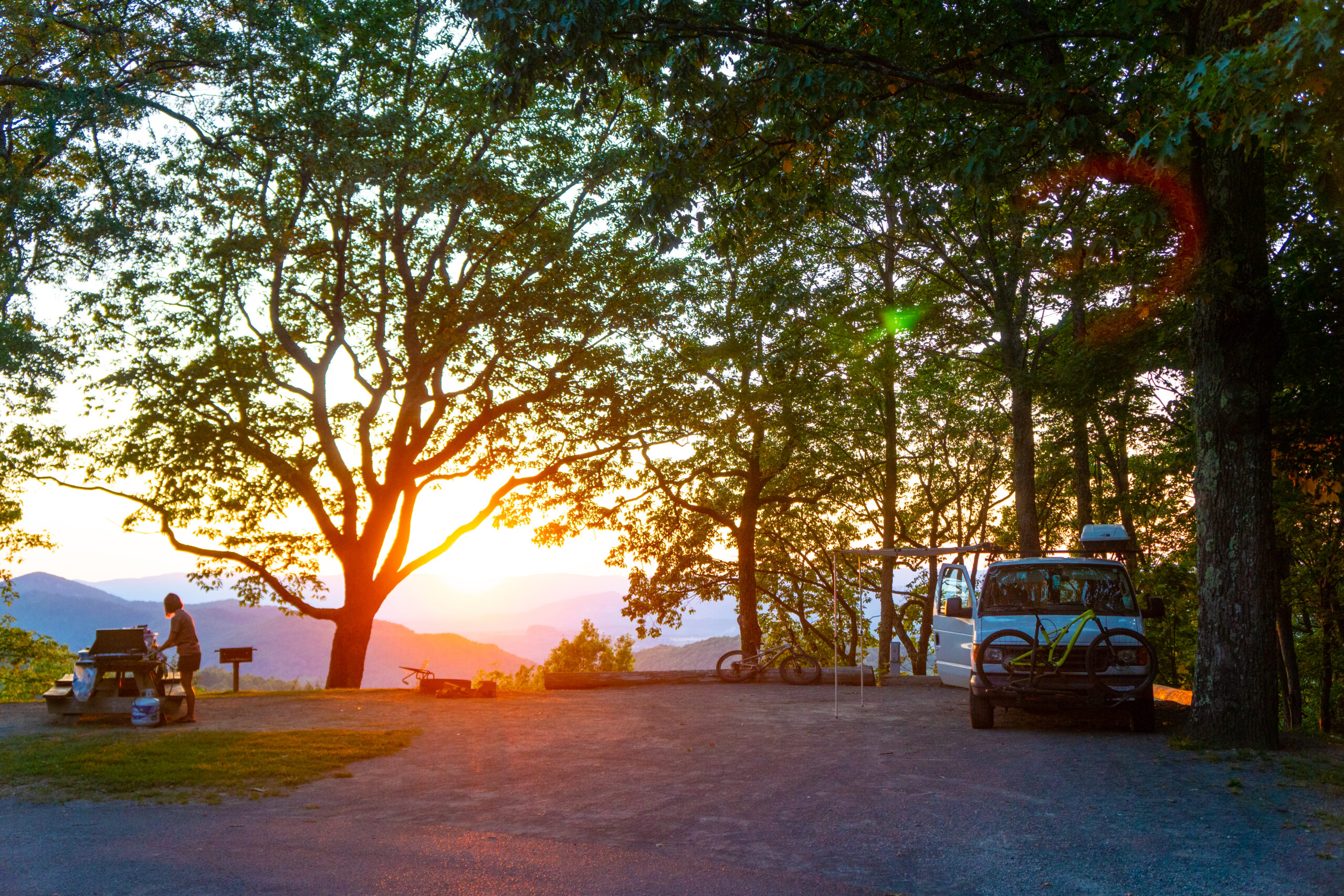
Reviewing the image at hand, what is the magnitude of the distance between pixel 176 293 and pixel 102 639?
9453 mm

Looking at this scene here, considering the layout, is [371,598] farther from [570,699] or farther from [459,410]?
[570,699]

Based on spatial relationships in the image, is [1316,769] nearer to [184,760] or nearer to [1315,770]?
[1315,770]

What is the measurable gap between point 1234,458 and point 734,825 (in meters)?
6.63

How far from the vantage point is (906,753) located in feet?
31.6

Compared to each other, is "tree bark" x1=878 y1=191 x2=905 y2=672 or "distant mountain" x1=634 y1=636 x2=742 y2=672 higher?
"tree bark" x1=878 y1=191 x2=905 y2=672

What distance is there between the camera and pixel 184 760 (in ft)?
29.8

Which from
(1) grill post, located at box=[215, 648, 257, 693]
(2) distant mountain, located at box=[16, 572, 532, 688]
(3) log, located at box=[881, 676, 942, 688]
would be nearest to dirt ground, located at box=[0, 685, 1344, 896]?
(3) log, located at box=[881, 676, 942, 688]

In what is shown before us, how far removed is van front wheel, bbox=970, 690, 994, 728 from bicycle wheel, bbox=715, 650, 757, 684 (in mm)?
8529

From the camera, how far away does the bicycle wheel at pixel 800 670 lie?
19.2m

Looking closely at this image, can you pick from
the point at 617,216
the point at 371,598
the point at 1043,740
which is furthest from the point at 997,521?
the point at 1043,740

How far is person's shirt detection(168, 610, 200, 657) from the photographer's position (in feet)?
40.0

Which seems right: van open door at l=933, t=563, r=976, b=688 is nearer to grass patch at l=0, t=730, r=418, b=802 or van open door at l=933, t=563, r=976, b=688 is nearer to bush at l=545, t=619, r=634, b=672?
grass patch at l=0, t=730, r=418, b=802

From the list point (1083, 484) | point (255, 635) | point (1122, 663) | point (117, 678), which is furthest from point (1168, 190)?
point (255, 635)

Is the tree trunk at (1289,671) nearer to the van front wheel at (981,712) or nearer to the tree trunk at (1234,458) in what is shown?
the van front wheel at (981,712)
